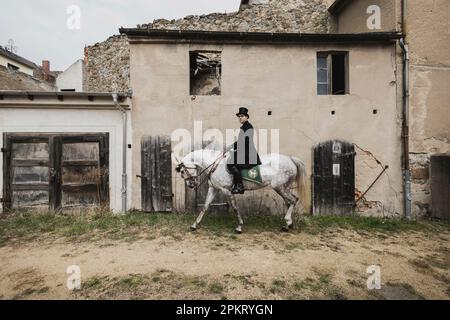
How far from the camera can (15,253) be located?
4473 mm

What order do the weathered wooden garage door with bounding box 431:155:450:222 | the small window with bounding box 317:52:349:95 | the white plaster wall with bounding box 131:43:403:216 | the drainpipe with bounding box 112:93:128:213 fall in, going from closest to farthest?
the weathered wooden garage door with bounding box 431:155:450:222 < the drainpipe with bounding box 112:93:128:213 < the white plaster wall with bounding box 131:43:403:216 < the small window with bounding box 317:52:349:95

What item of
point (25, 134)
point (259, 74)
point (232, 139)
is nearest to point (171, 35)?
point (259, 74)

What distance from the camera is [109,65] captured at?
1227 cm

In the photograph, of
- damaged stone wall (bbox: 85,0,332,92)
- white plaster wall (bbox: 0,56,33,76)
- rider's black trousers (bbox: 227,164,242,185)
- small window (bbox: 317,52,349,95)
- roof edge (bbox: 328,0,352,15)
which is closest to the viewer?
rider's black trousers (bbox: 227,164,242,185)

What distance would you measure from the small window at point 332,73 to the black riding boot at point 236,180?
434 centimetres

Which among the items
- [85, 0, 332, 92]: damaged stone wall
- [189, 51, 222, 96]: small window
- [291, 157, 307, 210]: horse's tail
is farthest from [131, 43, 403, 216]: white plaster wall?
[85, 0, 332, 92]: damaged stone wall

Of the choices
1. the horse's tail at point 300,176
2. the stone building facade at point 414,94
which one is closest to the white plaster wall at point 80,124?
the stone building facade at point 414,94

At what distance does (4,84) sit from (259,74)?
49.3ft

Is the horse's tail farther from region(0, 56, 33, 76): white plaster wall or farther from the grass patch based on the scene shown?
region(0, 56, 33, 76): white plaster wall

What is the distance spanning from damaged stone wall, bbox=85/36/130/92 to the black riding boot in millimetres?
9004

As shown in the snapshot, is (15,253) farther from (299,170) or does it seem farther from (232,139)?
(299,170)

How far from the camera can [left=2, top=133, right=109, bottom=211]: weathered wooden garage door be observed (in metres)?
6.66

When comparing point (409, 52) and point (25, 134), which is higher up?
point (409, 52)

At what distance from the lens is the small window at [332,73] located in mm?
7230
